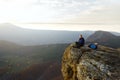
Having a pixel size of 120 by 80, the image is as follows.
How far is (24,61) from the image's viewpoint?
133750 mm

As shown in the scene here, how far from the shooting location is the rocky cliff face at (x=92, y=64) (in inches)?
1073

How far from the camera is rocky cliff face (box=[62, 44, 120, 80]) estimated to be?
27.3 metres

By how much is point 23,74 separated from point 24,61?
1199 inches

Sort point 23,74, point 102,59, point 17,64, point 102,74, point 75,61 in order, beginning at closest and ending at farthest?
point 102,74, point 102,59, point 75,61, point 23,74, point 17,64

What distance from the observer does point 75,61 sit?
3278cm

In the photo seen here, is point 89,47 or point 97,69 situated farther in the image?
point 89,47

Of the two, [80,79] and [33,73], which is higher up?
[80,79]

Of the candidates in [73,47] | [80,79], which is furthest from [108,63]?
[73,47]

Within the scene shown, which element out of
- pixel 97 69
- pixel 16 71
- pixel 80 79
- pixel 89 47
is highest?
pixel 89 47

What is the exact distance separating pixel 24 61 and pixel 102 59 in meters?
109

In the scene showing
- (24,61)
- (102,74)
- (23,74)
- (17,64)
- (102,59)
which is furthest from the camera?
(24,61)

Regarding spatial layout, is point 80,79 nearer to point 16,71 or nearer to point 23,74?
point 23,74

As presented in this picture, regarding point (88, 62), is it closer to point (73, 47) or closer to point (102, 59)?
point (102, 59)

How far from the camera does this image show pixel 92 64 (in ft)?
95.1
